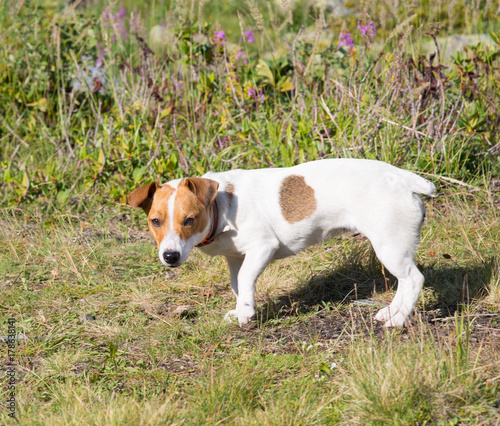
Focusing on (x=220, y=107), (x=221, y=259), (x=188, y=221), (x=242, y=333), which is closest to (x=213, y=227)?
(x=188, y=221)

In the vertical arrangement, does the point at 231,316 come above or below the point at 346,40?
below

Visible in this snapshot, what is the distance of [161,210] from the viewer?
3418mm

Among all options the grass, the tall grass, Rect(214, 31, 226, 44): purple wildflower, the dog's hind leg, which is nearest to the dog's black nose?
the grass

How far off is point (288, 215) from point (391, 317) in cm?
86

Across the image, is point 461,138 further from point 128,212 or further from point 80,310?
point 80,310

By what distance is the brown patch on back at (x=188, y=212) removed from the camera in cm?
338

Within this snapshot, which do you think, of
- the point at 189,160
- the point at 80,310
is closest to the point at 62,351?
the point at 80,310

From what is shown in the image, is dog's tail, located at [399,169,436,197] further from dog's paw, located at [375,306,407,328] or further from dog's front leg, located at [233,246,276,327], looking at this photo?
dog's front leg, located at [233,246,276,327]

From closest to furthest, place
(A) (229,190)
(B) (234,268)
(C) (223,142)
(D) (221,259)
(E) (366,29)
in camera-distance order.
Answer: (A) (229,190) < (B) (234,268) < (D) (221,259) < (E) (366,29) < (C) (223,142)

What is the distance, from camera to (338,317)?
376 cm

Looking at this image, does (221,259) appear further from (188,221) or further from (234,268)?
(188,221)

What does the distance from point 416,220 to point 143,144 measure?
10.3ft

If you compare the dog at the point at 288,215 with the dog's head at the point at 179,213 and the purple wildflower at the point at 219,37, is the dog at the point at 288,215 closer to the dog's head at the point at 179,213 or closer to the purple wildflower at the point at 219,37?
the dog's head at the point at 179,213

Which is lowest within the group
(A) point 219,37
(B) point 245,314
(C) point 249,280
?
(B) point 245,314
